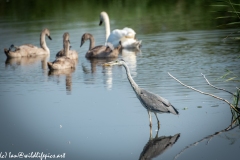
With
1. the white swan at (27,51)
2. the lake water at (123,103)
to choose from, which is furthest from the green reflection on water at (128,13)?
the white swan at (27,51)

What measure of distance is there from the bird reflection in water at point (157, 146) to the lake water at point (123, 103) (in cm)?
1

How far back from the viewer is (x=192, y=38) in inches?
752

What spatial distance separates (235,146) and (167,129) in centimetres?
125

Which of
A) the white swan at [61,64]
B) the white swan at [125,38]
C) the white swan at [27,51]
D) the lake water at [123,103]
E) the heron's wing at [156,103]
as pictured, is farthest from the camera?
the white swan at [125,38]

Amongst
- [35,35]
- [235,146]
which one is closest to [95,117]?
[235,146]

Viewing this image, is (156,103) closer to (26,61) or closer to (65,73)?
(65,73)

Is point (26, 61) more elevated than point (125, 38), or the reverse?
point (125, 38)

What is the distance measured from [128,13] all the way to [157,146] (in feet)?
57.3

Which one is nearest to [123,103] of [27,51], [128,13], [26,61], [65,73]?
[65,73]

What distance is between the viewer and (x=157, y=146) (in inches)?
336

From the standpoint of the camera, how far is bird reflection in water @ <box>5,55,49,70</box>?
16875mm

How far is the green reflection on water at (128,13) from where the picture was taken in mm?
22391

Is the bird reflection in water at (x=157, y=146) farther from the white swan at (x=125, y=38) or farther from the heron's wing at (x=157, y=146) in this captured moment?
the white swan at (x=125, y=38)

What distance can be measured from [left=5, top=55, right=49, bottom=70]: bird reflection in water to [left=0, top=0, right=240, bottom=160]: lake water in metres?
0.03
